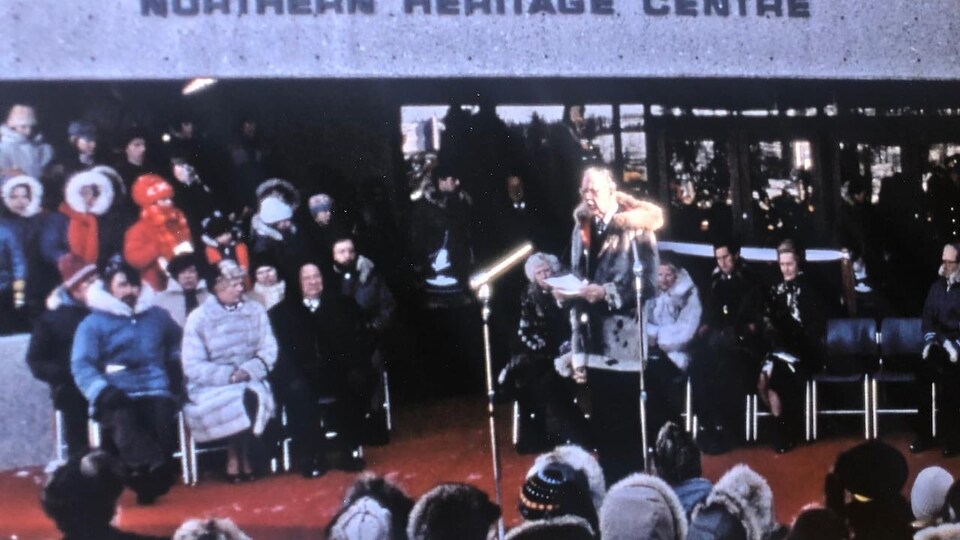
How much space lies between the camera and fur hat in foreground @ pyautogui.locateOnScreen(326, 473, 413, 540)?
15.6ft

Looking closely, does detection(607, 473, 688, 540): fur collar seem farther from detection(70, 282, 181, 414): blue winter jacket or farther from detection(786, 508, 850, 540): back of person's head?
detection(70, 282, 181, 414): blue winter jacket

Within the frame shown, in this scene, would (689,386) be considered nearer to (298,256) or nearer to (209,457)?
(298,256)

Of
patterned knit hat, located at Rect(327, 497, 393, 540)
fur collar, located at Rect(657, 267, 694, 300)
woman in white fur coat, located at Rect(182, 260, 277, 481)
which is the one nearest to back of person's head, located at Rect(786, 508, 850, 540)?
fur collar, located at Rect(657, 267, 694, 300)

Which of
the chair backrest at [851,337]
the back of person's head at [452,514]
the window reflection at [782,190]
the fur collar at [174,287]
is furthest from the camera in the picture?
the chair backrest at [851,337]

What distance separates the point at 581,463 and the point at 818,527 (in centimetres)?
119

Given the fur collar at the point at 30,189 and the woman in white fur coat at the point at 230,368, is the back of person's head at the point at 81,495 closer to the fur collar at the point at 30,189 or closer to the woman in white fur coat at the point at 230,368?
the woman in white fur coat at the point at 230,368

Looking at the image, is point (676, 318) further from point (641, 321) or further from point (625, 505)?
point (625, 505)

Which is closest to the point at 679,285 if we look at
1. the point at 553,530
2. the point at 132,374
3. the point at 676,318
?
the point at 676,318

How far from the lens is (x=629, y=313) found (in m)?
4.97

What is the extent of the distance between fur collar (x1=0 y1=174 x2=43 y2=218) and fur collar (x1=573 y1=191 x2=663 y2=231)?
8.63 feet

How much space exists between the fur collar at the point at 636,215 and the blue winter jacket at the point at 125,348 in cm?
214

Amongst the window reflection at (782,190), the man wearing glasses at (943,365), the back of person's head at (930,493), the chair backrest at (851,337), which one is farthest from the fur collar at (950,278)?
the back of person's head at (930,493)

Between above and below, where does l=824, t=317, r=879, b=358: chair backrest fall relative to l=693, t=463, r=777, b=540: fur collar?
above

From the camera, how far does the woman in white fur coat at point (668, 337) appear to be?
16.4 feet
